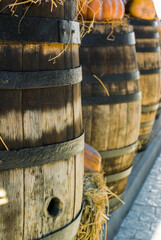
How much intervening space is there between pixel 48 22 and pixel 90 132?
66.5 inches

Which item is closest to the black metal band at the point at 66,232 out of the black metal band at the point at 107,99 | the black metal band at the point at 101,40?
the black metal band at the point at 107,99

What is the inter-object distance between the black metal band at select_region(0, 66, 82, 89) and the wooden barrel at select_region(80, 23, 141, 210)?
1334mm

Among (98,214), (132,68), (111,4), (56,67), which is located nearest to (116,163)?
(132,68)

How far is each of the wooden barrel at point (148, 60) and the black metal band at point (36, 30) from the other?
2882mm

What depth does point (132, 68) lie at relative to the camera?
3453mm

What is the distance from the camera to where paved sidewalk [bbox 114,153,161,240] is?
3730 mm

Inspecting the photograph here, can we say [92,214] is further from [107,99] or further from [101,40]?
[101,40]

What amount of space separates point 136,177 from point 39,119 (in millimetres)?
2917

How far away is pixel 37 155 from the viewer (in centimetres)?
182

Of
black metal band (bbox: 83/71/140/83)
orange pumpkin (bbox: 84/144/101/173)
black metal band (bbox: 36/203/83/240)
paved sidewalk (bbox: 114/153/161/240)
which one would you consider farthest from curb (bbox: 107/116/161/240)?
black metal band (bbox: 36/203/83/240)

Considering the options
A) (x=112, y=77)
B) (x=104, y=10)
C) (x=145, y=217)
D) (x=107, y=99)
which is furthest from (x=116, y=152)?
(x=104, y=10)

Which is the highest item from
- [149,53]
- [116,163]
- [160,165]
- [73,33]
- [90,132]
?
[73,33]

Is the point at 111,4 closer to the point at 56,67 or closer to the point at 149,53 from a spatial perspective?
the point at 149,53

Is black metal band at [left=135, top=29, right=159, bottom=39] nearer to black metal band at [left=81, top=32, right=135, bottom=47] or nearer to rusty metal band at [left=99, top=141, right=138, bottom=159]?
black metal band at [left=81, top=32, right=135, bottom=47]
